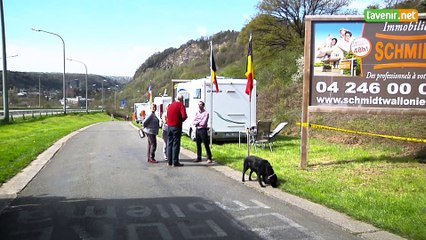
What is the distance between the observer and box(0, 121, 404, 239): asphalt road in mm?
5723

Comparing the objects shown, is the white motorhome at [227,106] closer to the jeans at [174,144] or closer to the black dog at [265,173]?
the jeans at [174,144]

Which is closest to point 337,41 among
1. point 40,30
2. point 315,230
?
point 315,230

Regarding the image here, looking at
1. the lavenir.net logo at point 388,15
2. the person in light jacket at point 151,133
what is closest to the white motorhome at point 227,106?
the person in light jacket at point 151,133

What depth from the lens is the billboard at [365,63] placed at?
10820mm

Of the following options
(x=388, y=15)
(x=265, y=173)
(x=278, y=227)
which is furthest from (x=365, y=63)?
(x=278, y=227)

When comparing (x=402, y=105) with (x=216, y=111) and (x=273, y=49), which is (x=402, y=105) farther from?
(x=273, y=49)

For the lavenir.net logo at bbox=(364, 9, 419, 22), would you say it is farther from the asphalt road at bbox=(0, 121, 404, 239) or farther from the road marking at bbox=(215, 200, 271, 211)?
the road marking at bbox=(215, 200, 271, 211)

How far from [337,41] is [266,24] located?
32905 millimetres

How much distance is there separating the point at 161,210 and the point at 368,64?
22.4 feet

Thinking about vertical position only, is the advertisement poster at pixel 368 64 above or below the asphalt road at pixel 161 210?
above

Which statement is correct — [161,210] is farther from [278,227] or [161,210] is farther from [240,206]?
[278,227]

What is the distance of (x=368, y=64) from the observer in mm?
11031

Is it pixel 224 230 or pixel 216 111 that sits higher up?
pixel 216 111

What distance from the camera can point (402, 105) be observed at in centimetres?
1096
